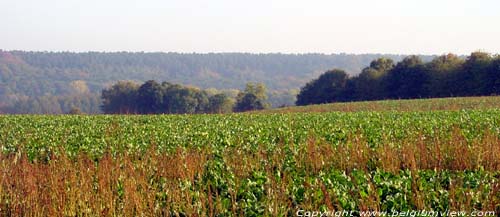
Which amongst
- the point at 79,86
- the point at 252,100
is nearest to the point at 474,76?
the point at 252,100

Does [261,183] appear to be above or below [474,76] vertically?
above

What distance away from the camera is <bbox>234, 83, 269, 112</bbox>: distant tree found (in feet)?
319

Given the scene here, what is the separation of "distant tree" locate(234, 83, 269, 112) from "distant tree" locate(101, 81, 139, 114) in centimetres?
1753

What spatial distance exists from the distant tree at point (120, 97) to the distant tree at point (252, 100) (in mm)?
17530

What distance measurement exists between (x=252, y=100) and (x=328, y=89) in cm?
1654

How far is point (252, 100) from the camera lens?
97.8 metres

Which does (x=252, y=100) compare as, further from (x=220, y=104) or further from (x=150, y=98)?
(x=150, y=98)

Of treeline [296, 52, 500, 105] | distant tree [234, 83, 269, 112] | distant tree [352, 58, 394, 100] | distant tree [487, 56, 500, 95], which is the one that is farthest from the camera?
distant tree [234, 83, 269, 112]

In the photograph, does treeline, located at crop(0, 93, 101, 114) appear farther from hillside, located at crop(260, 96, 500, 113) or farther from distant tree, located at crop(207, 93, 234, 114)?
hillside, located at crop(260, 96, 500, 113)

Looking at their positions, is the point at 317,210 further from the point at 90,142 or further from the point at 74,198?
the point at 90,142

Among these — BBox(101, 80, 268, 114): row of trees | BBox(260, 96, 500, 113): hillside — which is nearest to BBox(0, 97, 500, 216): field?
BBox(260, 96, 500, 113): hillside

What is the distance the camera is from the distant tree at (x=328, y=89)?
276 ft

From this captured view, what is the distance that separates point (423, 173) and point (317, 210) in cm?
324

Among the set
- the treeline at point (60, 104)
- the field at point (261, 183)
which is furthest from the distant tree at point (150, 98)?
the field at point (261, 183)
